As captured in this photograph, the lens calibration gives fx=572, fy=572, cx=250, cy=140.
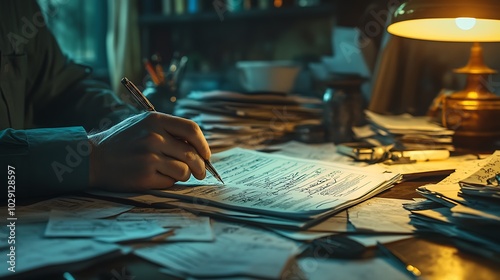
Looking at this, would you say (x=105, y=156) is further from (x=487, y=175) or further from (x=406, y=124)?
(x=406, y=124)

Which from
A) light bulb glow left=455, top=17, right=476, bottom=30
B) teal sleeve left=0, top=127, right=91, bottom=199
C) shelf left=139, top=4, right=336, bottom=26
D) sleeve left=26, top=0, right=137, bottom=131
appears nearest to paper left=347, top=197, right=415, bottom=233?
teal sleeve left=0, top=127, right=91, bottom=199

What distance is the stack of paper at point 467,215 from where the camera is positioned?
0.63m

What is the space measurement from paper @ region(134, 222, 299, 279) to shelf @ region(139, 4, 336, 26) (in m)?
1.77

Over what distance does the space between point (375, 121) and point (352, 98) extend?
0.09m

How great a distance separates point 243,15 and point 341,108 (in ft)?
4.33

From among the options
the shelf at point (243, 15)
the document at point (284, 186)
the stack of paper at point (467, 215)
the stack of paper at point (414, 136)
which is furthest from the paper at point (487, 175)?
the shelf at point (243, 15)

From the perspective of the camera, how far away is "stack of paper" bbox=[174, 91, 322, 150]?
138cm

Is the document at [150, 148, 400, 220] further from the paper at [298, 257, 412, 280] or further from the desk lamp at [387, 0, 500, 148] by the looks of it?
the desk lamp at [387, 0, 500, 148]

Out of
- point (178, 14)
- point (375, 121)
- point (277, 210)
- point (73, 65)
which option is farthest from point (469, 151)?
point (178, 14)

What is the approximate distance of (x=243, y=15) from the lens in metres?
2.58

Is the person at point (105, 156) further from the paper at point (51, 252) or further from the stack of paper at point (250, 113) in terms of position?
the stack of paper at point (250, 113)

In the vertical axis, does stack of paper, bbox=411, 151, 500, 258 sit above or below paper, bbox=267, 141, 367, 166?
above

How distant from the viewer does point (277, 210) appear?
2.33 feet

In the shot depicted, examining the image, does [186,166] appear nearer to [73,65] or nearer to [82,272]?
[82,272]
